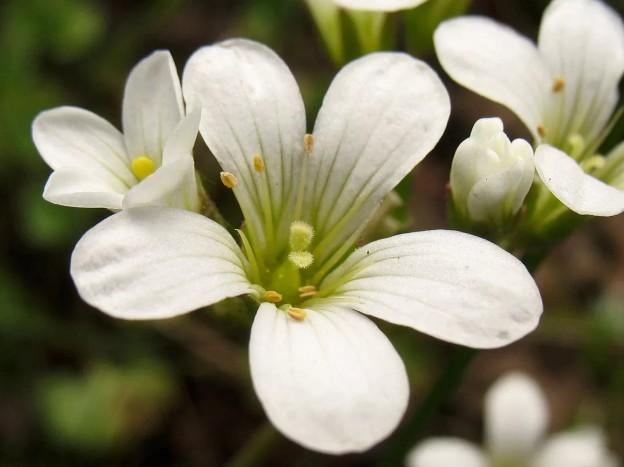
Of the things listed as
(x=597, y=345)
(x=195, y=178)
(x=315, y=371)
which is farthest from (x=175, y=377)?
(x=315, y=371)

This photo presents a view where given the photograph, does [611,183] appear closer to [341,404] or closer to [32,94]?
[341,404]

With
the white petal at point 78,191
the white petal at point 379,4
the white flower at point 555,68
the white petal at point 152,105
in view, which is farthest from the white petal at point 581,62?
the white petal at point 78,191

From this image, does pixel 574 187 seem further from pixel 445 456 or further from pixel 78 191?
pixel 445 456

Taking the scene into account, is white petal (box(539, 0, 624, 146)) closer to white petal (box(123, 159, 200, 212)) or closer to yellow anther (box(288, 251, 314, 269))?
yellow anther (box(288, 251, 314, 269))

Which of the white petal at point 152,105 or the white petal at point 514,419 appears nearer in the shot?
the white petal at point 152,105

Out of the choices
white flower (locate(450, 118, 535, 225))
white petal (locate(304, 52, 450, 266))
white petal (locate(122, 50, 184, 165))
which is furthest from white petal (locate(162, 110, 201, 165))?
white flower (locate(450, 118, 535, 225))

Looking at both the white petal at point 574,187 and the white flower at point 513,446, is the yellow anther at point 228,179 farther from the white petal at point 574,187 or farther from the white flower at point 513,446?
the white flower at point 513,446
